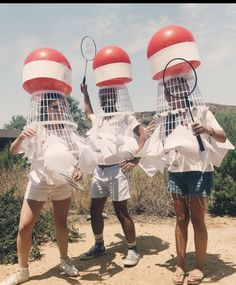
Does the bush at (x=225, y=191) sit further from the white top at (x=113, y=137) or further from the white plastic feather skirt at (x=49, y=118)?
the white plastic feather skirt at (x=49, y=118)

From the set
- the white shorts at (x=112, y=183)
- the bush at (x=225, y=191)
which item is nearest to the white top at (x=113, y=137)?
the white shorts at (x=112, y=183)

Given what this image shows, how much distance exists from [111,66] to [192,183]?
1539mm

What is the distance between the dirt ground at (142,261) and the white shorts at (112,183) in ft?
2.51

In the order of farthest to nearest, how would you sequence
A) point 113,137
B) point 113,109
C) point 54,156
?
1. point 113,109
2. point 113,137
3. point 54,156

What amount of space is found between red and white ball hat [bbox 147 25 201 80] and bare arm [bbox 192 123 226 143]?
0.58 m

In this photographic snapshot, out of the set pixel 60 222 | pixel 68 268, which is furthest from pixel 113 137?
pixel 68 268

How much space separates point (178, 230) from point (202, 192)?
0.50m

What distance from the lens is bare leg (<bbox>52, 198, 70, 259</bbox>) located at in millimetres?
3699

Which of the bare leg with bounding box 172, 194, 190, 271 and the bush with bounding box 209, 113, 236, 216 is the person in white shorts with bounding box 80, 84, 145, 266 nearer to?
the bare leg with bounding box 172, 194, 190, 271

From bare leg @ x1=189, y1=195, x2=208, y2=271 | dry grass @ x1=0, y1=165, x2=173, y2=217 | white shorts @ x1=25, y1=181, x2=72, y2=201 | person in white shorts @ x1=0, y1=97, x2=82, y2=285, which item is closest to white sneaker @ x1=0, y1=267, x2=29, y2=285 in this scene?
person in white shorts @ x1=0, y1=97, x2=82, y2=285

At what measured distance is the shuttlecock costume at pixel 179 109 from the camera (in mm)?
3252

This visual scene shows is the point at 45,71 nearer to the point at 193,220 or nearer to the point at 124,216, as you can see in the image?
the point at 124,216

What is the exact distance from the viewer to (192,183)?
3348mm

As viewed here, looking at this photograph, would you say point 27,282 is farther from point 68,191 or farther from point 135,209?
point 135,209
